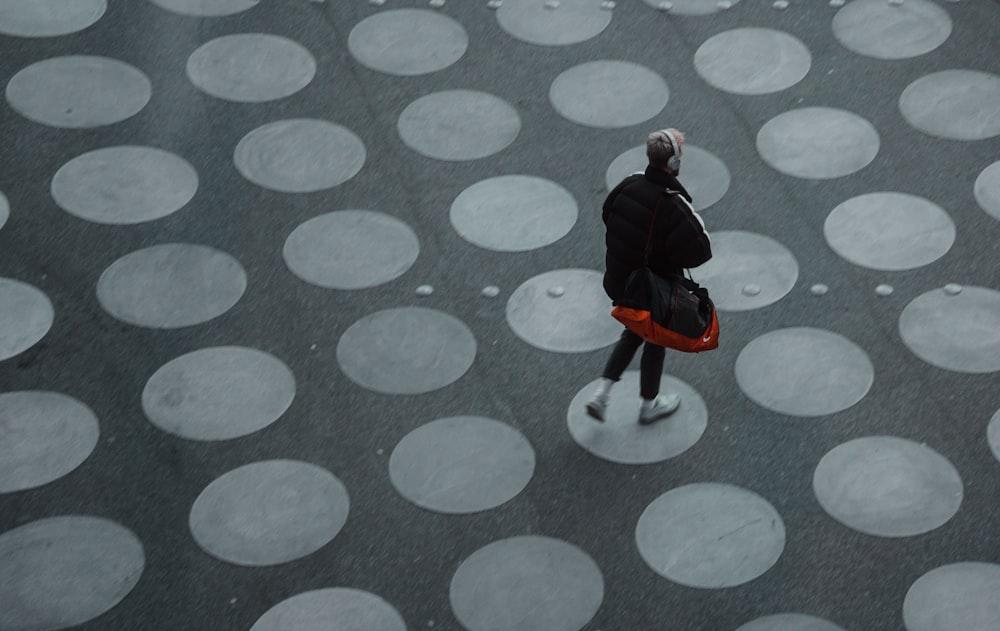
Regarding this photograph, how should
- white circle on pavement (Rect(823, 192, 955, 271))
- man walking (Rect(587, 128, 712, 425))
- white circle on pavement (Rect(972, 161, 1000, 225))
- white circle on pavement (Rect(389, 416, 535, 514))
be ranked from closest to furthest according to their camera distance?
man walking (Rect(587, 128, 712, 425))
white circle on pavement (Rect(389, 416, 535, 514))
white circle on pavement (Rect(823, 192, 955, 271))
white circle on pavement (Rect(972, 161, 1000, 225))

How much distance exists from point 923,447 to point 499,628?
6.76 ft

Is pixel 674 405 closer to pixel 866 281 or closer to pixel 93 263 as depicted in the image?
pixel 866 281

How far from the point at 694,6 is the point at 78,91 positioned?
3706mm

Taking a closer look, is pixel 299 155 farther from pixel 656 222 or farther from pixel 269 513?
pixel 656 222

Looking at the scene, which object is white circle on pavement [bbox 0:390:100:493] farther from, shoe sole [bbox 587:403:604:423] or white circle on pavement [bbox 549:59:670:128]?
white circle on pavement [bbox 549:59:670:128]

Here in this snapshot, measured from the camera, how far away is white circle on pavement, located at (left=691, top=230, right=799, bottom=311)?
6676 mm

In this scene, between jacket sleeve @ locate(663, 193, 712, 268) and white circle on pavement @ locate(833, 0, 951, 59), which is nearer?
jacket sleeve @ locate(663, 193, 712, 268)

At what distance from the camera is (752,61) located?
26.3 ft

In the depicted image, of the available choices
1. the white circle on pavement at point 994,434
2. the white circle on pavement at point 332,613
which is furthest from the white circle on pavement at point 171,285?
the white circle on pavement at point 994,434

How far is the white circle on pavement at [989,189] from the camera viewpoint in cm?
711

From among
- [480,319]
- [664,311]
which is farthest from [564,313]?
[664,311]

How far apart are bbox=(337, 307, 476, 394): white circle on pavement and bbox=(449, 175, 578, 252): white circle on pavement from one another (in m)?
0.61

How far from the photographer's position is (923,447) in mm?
5965

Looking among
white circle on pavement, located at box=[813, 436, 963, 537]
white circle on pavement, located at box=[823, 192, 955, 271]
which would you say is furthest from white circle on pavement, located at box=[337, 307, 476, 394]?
white circle on pavement, located at box=[823, 192, 955, 271]
